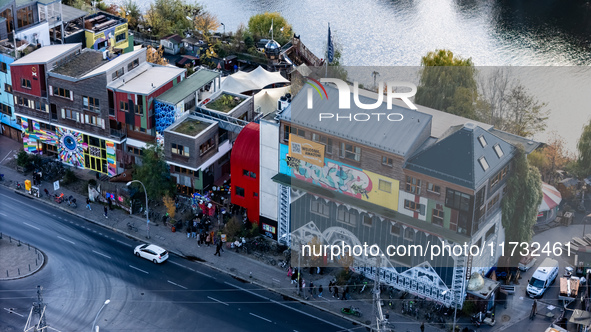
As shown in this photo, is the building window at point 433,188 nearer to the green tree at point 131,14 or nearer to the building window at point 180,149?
the building window at point 180,149

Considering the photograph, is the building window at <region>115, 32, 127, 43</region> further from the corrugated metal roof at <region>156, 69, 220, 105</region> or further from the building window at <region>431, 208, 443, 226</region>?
the building window at <region>431, 208, 443, 226</region>

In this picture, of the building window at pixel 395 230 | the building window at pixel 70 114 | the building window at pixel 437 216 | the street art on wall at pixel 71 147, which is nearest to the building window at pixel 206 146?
the street art on wall at pixel 71 147

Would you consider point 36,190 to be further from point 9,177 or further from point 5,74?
point 5,74

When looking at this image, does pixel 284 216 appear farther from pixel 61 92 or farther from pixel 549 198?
pixel 61 92

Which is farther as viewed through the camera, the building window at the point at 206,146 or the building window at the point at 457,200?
the building window at the point at 206,146

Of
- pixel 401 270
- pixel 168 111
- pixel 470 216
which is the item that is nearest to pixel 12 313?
pixel 168 111
